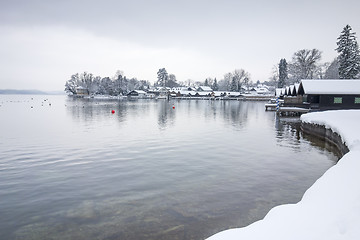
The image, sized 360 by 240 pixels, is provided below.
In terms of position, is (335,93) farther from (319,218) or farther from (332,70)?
(332,70)

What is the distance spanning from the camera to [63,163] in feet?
43.3

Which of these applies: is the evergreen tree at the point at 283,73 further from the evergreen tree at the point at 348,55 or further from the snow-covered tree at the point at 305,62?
the evergreen tree at the point at 348,55

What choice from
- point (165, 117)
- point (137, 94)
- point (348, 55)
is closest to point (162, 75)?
point (137, 94)

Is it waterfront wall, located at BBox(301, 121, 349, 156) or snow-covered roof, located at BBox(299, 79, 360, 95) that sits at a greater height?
snow-covered roof, located at BBox(299, 79, 360, 95)

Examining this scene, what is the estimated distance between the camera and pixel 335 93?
36656 mm

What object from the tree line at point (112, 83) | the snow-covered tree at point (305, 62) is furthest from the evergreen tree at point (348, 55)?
the tree line at point (112, 83)

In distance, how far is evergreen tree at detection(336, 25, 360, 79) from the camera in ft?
180

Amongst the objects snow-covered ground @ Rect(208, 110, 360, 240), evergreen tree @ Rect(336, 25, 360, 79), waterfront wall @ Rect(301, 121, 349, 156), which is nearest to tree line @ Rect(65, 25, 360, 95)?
evergreen tree @ Rect(336, 25, 360, 79)

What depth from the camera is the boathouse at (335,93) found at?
120 ft

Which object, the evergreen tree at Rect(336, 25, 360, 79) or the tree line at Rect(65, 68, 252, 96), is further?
the tree line at Rect(65, 68, 252, 96)

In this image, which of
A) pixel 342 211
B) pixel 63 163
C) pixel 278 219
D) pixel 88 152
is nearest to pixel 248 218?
pixel 278 219

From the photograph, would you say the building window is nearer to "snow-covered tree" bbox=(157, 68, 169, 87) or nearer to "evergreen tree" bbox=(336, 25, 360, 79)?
"evergreen tree" bbox=(336, 25, 360, 79)

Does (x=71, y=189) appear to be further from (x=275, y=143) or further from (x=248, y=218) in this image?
(x=275, y=143)

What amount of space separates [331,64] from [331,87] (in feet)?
214
